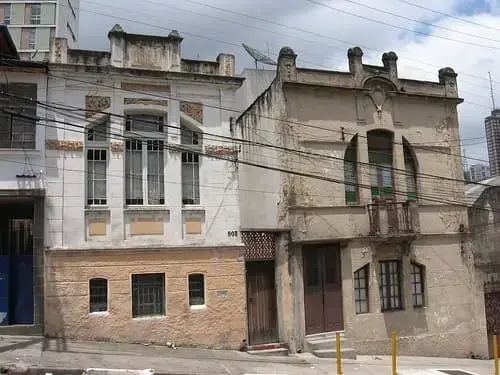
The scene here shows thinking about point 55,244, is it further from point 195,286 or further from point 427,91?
point 427,91

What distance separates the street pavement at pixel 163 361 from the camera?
10578 millimetres

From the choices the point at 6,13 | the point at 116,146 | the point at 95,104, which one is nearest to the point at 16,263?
the point at 116,146

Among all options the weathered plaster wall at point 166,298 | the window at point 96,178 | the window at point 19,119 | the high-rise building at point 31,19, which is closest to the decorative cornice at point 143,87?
the window at point 96,178

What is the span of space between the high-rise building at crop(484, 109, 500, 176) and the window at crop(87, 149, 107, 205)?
56.3 feet

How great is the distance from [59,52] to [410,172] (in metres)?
11.5

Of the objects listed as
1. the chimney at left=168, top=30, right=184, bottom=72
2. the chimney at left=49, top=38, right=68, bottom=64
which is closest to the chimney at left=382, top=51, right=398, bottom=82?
the chimney at left=168, top=30, right=184, bottom=72

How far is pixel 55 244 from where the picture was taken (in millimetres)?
13148

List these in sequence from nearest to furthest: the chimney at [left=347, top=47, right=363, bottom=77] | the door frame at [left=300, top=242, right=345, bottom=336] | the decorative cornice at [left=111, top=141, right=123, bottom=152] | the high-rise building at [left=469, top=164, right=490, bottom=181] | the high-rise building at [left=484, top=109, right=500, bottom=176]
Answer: the decorative cornice at [left=111, top=141, right=123, bottom=152] < the door frame at [left=300, top=242, right=345, bottom=336] < the chimney at [left=347, top=47, right=363, bottom=77] < the high-rise building at [left=484, top=109, right=500, bottom=176] < the high-rise building at [left=469, top=164, right=490, bottom=181]

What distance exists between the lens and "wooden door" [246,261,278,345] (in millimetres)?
14766

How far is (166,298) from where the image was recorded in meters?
13.8

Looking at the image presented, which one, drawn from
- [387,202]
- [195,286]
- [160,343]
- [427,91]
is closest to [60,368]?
[160,343]

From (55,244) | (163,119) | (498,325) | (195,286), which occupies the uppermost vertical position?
(163,119)

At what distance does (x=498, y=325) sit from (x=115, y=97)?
15.0 m

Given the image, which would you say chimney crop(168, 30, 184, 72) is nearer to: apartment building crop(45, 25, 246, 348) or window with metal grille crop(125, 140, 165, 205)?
apartment building crop(45, 25, 246, 348)
